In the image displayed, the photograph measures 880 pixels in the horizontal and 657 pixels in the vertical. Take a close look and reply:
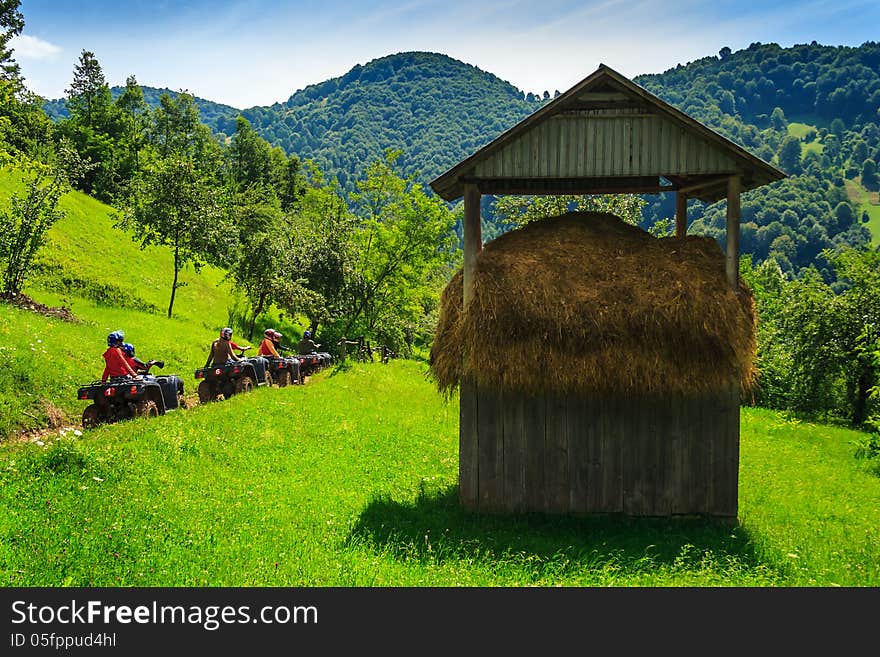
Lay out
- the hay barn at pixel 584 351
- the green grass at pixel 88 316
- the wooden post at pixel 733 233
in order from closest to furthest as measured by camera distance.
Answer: the hay barn at pixel 584 351
the wooden post at pixel 733 233
the green grass at pixel 88 316

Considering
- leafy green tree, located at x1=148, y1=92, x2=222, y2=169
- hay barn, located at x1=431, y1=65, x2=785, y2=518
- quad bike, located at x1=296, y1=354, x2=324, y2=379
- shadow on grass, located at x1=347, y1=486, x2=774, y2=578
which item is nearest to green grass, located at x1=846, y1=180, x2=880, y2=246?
leafy green tree, located at x1=148, y1=92, x2=222, y2=169

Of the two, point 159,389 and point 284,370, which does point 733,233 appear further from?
point 284,370

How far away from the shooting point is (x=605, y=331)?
927 cm

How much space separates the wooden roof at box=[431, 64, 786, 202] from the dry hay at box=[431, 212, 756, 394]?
1540mm

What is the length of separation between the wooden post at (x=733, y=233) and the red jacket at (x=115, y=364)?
37.3ft

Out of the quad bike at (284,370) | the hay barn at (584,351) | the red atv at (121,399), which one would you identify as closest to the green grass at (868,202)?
the quad bike at (284,370)

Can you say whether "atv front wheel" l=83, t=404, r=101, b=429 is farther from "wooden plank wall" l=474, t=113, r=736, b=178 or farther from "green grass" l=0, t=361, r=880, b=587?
"wooden plank wall" l=474, t=113, r=736, b=178

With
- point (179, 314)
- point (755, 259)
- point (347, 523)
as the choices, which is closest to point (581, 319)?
point (347, 523)

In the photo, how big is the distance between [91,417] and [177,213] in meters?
17.9

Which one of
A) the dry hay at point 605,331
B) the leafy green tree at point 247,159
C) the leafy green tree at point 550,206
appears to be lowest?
the dry hay at point 605,331

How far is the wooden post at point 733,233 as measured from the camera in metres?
9.75

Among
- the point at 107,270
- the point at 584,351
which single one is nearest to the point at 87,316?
the point at 107,270

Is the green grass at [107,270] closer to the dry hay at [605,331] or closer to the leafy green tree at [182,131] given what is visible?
the dry hay at [605,331]

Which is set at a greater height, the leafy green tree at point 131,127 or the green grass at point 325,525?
the leafy green tree at point 131,127
